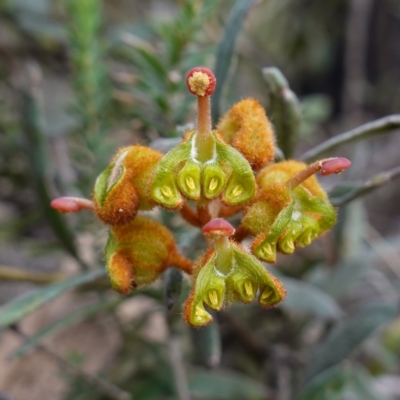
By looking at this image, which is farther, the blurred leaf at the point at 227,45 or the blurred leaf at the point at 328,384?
the blurred leaf at the point at 328,384

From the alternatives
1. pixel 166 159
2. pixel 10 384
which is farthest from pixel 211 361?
pixel 10 384

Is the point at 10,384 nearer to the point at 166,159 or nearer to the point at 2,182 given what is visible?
the point at 2,182

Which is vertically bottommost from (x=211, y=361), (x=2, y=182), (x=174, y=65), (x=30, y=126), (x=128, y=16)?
(x=211, y=361)

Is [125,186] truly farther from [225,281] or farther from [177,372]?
[177,372]

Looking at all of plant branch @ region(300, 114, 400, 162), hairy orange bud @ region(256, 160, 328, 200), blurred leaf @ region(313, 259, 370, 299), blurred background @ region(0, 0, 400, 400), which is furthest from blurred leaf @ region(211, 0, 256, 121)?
blurred leaf @ region(313, 259, 370, 299)

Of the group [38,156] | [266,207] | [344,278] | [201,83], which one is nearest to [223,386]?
[344,278]

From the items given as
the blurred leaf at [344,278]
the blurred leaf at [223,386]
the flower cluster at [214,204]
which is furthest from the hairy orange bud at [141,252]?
the blurred leaf at [344,278]

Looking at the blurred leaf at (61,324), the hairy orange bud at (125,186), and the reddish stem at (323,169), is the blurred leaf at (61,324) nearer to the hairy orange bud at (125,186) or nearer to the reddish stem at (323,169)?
the hairy orange bud at (125,186)
